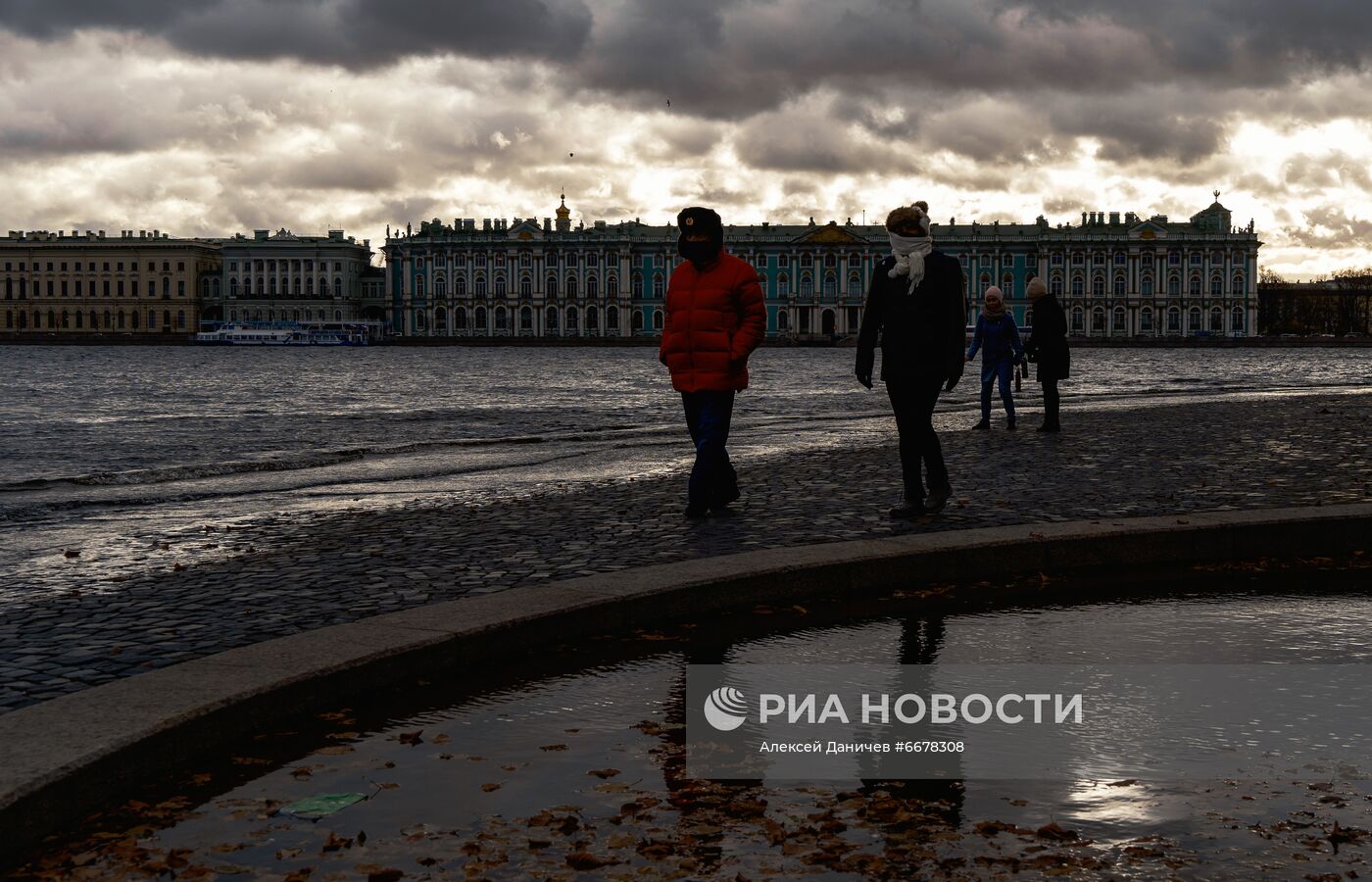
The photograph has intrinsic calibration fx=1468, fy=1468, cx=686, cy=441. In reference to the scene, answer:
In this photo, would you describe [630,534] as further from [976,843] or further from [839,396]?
[839,396]

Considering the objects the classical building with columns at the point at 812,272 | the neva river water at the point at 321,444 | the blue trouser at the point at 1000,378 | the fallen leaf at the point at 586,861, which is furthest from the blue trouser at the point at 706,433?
the classical building with columns at the point at 812,272

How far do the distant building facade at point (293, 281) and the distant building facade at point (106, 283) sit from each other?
340 centimetres

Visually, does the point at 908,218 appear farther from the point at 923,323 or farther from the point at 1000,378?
the point at 1000,378

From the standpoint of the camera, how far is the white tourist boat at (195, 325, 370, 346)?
125438 mm

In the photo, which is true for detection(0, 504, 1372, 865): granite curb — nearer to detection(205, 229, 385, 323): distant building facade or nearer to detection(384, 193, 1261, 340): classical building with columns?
detection(384, 193, 1261, 340): classical building with columns

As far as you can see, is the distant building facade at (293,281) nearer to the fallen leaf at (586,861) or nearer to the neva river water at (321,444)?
the neva river water at (321,444)

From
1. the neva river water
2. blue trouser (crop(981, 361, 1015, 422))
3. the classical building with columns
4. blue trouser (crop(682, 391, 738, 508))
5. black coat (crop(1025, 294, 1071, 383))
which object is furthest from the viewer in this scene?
the classical building with columns

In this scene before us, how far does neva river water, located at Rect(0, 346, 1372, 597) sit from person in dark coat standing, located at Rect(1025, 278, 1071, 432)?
156cm

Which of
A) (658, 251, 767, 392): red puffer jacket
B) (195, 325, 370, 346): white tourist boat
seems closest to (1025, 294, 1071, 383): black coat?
(658, 251, 767, 392): red puffer jacket

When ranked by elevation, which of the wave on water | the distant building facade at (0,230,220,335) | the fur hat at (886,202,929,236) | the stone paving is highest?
the distant building facade at (0,230,220,335)

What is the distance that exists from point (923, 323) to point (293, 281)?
136 meters

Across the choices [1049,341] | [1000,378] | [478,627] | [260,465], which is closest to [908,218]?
[478,627]

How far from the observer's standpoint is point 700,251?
7070 mm

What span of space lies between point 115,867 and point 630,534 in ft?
13.4
